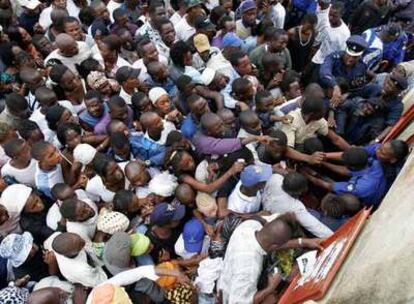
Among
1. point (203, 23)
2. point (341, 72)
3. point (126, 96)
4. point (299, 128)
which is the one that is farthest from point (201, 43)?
point (299, 128)

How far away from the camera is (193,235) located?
12.1 ft

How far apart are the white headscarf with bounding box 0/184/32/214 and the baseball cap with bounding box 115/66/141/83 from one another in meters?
1.72

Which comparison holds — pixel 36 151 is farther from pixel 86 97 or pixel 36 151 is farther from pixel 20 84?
pixel 20 84

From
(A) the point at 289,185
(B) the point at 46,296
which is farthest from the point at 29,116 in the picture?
(A) the point at 289,185

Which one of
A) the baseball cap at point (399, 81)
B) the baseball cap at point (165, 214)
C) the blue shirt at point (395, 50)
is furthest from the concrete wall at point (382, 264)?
the blue shirt at point (395, 50)

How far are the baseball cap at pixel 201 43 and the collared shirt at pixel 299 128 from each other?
61.5 inches

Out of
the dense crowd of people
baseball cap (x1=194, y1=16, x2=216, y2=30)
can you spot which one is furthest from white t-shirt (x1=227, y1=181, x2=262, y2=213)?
baseball cap (x1=194, y1=16, x2=216, y2=30)

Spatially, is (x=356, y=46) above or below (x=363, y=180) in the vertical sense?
above

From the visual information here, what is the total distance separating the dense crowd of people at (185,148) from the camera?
3.52 meters

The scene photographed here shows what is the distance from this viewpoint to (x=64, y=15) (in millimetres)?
6051

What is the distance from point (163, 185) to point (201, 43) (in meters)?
2.23

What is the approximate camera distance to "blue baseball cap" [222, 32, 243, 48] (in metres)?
5.66

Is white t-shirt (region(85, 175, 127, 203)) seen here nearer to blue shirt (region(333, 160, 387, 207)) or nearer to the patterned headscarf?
the patterned headscarf

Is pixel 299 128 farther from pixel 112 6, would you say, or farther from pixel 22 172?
pixel 112 6
